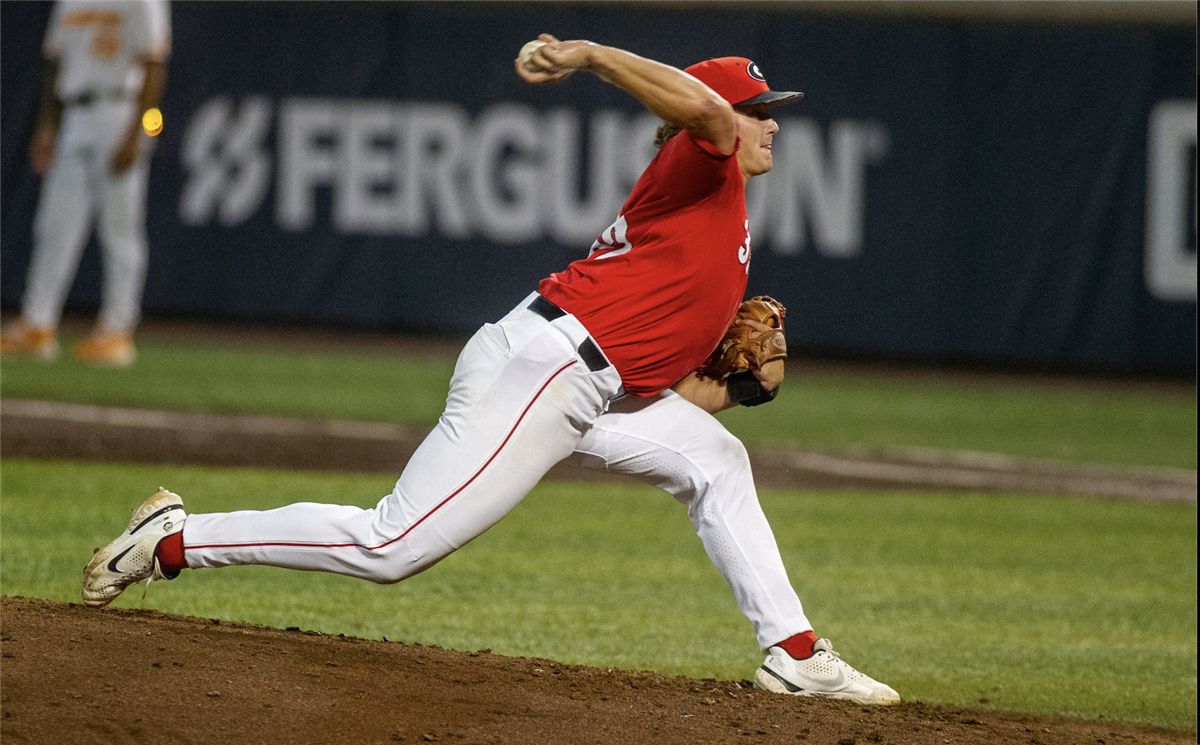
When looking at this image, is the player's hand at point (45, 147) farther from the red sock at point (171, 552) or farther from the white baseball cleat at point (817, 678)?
the white baseball cleat at point (817, 678)

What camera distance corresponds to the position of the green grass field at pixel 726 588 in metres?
5.38

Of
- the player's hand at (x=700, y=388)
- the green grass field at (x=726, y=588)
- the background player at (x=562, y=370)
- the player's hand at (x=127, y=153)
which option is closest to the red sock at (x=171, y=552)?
the background player at (x=562, y=370)

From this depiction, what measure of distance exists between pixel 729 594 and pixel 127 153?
22.3 feet

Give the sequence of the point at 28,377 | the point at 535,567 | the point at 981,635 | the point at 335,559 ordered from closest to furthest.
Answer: the point at 335,559 → the point at 981,635 → the point at 535,567 → the point at 28,377

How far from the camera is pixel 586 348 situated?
384cm

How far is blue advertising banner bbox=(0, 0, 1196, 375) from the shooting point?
14.7 m

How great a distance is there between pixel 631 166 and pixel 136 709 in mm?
11964

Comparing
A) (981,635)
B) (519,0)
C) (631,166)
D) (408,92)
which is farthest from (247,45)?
(981,635)

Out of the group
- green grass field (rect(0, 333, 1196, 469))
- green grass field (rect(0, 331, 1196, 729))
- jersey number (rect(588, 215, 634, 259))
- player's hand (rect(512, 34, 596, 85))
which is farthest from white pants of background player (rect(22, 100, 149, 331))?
player's hand (rect(512, 34, 596, 85))

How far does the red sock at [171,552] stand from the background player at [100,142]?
7911 millimetres

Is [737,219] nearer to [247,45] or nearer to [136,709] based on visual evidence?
[136,709]

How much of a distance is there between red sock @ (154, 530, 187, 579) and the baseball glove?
4.95 feet

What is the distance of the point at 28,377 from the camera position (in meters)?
11.0

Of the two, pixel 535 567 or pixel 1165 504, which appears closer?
pixel 535 567
